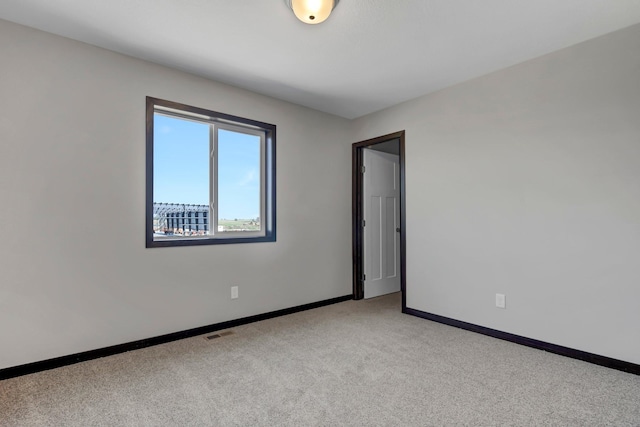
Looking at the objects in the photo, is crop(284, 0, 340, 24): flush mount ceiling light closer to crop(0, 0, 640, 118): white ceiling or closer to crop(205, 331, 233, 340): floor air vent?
crop(0, 0, 640, 118): white ceiling

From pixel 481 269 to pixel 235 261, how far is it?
2387 mm

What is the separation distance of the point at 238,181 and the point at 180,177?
1.97ft

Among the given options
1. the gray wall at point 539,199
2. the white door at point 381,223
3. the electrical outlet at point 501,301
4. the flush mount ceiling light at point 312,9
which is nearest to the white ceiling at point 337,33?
the flush mount ceiling light at point 312,9

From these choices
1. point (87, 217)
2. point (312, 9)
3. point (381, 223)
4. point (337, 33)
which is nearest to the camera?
point (312, 9)

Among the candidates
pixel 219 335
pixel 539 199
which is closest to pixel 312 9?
pixel 539 199

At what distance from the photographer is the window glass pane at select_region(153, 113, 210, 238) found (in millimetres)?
2896

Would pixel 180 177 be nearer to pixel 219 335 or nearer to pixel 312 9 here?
pixel 219 335

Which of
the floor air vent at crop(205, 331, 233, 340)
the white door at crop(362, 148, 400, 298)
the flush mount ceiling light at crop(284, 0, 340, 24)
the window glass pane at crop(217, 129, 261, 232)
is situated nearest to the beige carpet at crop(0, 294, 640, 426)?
the floor air vent at crop(205, 331, 233, 340)

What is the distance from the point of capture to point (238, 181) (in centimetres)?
342

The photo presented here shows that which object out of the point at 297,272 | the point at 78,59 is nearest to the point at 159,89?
the point at 78,59

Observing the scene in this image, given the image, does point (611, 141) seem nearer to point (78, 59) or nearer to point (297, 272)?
point (297, 272)

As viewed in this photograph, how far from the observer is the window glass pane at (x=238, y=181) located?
10.8 ft

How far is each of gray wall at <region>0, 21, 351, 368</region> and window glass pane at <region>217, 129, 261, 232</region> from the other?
0.92 ft

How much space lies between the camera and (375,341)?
280 centimetres
